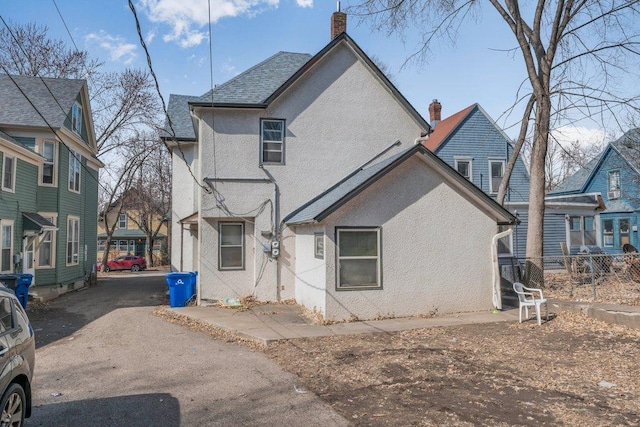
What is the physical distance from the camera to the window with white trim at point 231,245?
13125 millimetres

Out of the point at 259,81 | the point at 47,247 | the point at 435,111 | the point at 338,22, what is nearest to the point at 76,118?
Answer: the point at 47,247

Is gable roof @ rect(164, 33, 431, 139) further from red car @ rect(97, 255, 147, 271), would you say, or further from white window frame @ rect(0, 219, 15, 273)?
red car @ rect(97, 255, 147, 271)

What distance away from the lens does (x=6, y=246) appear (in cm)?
1459

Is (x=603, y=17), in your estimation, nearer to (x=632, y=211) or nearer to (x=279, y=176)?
(x=279, y=176)

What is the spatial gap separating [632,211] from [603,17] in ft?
50.2

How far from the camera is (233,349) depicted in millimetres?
Answer: 8383

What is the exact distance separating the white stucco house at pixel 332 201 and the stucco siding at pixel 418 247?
0.03 metres

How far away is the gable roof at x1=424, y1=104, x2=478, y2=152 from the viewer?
23.3 metres

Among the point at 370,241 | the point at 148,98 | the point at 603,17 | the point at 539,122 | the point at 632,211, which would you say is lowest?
the point at 370,241

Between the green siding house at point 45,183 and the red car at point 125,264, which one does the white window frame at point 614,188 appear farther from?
the red car at point 125,264

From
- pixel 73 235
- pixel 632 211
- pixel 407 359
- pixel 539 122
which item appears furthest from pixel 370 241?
pixel 632 211

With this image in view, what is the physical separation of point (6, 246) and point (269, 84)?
10005 millimetres

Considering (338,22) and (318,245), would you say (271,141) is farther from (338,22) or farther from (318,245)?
(338,22)

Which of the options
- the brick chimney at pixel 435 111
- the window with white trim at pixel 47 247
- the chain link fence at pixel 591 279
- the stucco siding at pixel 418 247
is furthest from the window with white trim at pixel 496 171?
the window with white trim at pixel 47 247
